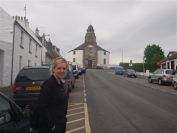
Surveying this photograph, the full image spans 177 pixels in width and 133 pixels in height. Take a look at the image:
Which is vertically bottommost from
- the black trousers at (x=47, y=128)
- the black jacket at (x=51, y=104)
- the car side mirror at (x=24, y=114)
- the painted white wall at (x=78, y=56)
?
the black trousers at (x=47, y=128)

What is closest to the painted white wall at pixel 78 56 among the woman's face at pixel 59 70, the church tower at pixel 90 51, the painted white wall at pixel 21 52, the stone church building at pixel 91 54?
the stone church building at pixel 91 54

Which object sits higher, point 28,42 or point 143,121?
point 28,42

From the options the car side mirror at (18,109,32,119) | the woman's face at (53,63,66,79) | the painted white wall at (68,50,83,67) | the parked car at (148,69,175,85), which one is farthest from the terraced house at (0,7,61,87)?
the painted white wall at (68,50,83,67)

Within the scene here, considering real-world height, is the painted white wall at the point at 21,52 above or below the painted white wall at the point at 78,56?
below

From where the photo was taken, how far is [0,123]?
2826 millimetres

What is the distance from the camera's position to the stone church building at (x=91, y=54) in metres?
92.0

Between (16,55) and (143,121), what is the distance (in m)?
15.3

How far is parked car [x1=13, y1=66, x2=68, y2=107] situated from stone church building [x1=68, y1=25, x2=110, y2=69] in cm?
8261

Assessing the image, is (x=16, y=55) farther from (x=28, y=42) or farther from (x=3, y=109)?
(x=3, y=109)

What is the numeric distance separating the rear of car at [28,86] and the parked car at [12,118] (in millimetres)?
5237

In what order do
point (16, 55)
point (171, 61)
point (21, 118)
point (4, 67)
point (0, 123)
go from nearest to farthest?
point (0, 123)
point (21, 118)
point (4, 67)
point (16, 55)
point (171, 61)

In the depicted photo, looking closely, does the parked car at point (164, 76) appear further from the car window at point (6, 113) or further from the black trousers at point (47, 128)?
the car window at point (6, 113)

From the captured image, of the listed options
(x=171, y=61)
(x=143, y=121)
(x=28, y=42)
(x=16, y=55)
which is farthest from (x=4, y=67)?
(x=171, y=61)

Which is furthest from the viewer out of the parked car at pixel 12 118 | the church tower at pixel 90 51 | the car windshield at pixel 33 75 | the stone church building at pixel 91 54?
the stone church building at pixel 91 54
